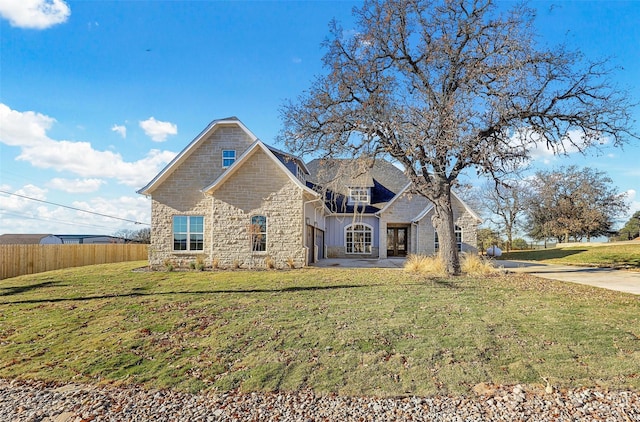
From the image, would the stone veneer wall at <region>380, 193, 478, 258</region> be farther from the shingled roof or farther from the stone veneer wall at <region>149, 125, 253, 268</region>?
the stone veneer wall at <region>149, 125, 253, 268</region>

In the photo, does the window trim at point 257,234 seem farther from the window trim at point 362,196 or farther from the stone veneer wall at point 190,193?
the window trim at point 362,196

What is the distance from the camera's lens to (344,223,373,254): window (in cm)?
2675

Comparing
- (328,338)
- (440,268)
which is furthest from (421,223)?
(328,338)

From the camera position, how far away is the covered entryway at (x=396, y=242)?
94.0ft

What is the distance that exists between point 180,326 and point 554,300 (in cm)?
928

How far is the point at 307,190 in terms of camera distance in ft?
Result: 57.2

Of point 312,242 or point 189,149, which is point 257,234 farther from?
point 189,149

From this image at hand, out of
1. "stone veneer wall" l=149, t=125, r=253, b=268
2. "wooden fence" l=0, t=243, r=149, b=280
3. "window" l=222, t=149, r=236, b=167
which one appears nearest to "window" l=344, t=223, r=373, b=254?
"window" l=222, t=149, r=236, b=167

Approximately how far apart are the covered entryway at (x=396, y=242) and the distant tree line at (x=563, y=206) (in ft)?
48.4

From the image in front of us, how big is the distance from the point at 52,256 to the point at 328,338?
23486 millimetres

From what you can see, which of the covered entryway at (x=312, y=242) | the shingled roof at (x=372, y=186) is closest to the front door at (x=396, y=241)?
the shingled roof at (x=372, y=186)

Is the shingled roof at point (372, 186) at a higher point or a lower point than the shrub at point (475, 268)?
higher

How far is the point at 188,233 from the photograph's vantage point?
1858 cm

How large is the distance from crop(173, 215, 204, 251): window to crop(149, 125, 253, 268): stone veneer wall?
0.65 ft
